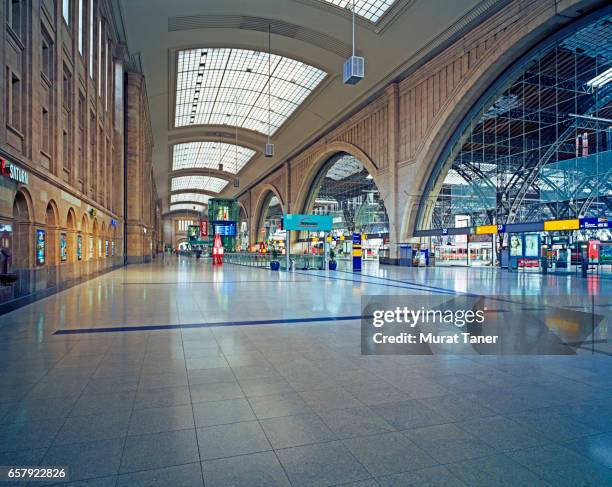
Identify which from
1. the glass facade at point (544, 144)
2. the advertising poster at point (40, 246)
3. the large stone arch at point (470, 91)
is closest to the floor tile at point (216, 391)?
the advertising poster at point (40, 246)

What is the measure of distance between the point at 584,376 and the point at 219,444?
374cm

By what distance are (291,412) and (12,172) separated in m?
9.79

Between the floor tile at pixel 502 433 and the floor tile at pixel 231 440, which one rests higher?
the floor tile at pixel 231 440

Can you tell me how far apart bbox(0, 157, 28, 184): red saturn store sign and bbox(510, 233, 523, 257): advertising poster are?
74.9 feet

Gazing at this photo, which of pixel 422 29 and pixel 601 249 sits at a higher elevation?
pixel 422 29

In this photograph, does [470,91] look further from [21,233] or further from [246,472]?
[246,472]

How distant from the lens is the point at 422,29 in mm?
23594

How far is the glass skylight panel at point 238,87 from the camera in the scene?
105ft

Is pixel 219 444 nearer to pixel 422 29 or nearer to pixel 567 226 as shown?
pixel 567 226

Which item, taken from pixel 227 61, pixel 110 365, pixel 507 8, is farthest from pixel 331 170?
pixel 110 365

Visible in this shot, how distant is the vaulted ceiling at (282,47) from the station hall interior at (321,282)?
0.59ft

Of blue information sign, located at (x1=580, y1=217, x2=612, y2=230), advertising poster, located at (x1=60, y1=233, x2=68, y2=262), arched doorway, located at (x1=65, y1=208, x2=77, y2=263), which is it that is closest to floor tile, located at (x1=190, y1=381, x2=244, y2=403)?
advertising poster, located at (x1=60, y1=233, x2=68, y2=262)

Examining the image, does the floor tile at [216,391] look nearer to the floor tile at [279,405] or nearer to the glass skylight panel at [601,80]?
the floor tile at [279,405]

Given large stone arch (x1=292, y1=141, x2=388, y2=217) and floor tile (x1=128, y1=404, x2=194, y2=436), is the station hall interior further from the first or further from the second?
large stone arch (x1=292, y1=141, x2=388, y2=217)
